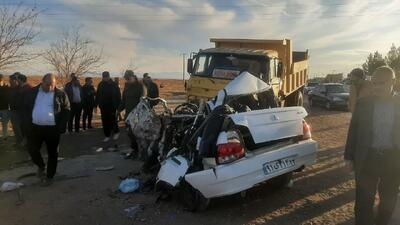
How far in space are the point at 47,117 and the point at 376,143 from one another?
16.6ft

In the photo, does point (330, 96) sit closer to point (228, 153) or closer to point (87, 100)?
point (87, 100)

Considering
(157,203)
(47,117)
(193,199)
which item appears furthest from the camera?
(47,117)

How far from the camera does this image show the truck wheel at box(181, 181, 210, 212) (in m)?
6.15

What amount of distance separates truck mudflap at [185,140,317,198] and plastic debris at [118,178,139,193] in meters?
1.63

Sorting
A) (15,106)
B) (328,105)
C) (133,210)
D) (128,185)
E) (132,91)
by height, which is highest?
(132,91)

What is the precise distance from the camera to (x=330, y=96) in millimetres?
27094

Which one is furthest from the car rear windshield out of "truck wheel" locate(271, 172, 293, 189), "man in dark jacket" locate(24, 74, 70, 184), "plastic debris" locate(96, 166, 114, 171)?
"man in dark jacket" locate(24, 74, 70, 184)

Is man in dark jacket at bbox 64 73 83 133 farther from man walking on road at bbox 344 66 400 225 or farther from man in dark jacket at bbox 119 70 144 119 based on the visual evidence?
man walking on road at bbox 344 66 400 225

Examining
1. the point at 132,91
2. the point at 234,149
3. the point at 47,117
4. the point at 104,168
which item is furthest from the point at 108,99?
the point at 234,149

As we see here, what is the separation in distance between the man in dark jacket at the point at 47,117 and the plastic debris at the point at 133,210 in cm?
206

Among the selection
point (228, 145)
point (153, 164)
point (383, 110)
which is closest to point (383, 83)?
point (383, 110)

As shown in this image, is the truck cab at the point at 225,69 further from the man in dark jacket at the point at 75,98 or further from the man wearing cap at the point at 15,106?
the man wearing cap at the point at 15,106

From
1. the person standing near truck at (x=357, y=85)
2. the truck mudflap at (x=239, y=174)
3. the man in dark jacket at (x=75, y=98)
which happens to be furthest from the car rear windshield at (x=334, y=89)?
the truck mudflap at (x=239, y=174)

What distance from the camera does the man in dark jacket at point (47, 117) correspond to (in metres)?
7.69
